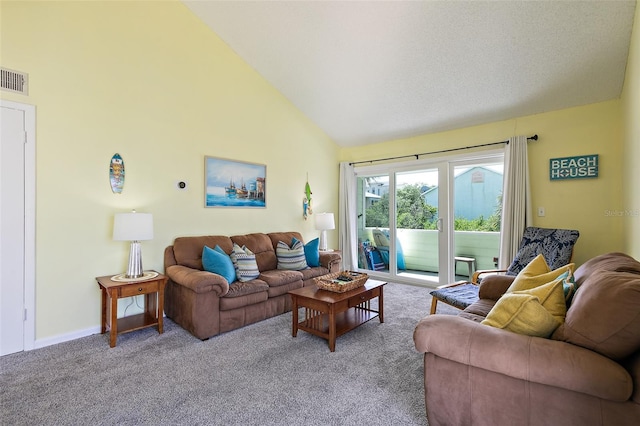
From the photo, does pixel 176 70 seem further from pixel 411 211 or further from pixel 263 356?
pixel 411 211

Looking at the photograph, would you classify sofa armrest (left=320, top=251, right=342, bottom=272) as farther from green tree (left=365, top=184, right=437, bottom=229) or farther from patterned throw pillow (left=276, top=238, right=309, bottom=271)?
green tree (left=365, top=184, right=437, bottom=229)

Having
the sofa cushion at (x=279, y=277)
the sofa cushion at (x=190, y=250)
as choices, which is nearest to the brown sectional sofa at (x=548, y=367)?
the sofa cushion at (x=279, y=277)

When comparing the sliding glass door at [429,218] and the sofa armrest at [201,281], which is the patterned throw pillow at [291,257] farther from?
the sliding glass door at [429,218]

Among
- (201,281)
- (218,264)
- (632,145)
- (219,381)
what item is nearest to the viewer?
(219,381)

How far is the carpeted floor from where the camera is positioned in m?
1.77

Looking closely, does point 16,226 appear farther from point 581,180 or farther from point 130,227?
point 581,180

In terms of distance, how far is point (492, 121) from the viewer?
4188mm

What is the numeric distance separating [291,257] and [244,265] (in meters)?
0.84

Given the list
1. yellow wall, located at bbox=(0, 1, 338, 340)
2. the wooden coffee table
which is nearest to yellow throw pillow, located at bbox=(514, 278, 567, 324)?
the wooden coffee table

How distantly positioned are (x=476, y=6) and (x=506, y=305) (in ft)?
8.76

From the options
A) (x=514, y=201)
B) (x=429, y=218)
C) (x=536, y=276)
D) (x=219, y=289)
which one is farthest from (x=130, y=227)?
(x=514, y=201)

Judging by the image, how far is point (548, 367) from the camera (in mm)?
1235

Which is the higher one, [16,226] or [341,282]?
[16,226]

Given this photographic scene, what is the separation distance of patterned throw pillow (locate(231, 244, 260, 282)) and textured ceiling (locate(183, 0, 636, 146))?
264 centimetres
